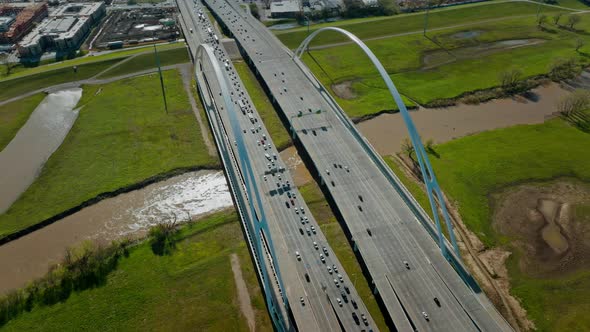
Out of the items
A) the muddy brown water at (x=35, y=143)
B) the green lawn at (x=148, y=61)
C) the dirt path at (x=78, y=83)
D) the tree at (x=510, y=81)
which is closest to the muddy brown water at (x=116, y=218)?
the muddy brown water at (x=35, y=143)


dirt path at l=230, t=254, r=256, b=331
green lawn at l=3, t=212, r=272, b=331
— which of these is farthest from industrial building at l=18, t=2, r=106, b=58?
dirt path at l=230, t=254, r=256, b=331

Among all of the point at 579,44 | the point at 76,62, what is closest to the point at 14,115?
the point at 76,62

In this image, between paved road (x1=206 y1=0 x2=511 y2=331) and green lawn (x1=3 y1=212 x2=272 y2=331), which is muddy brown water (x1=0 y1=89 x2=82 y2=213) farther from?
paved road (x1=206 y1=0 x2=511 y2=331)

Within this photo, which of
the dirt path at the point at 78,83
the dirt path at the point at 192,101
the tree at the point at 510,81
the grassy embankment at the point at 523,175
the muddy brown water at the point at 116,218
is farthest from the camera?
the tree at the point at 510,81

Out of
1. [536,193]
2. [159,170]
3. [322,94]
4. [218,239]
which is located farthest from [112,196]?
[536,193]

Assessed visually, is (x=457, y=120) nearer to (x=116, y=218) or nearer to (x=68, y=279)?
(x=116, y=218)

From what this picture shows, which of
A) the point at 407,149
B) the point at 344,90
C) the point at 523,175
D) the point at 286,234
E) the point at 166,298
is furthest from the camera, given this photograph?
the point at 344,90

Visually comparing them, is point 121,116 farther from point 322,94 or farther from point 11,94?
point 322,94

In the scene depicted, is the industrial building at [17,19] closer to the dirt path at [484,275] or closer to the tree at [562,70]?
the dirt path at [484,275]
